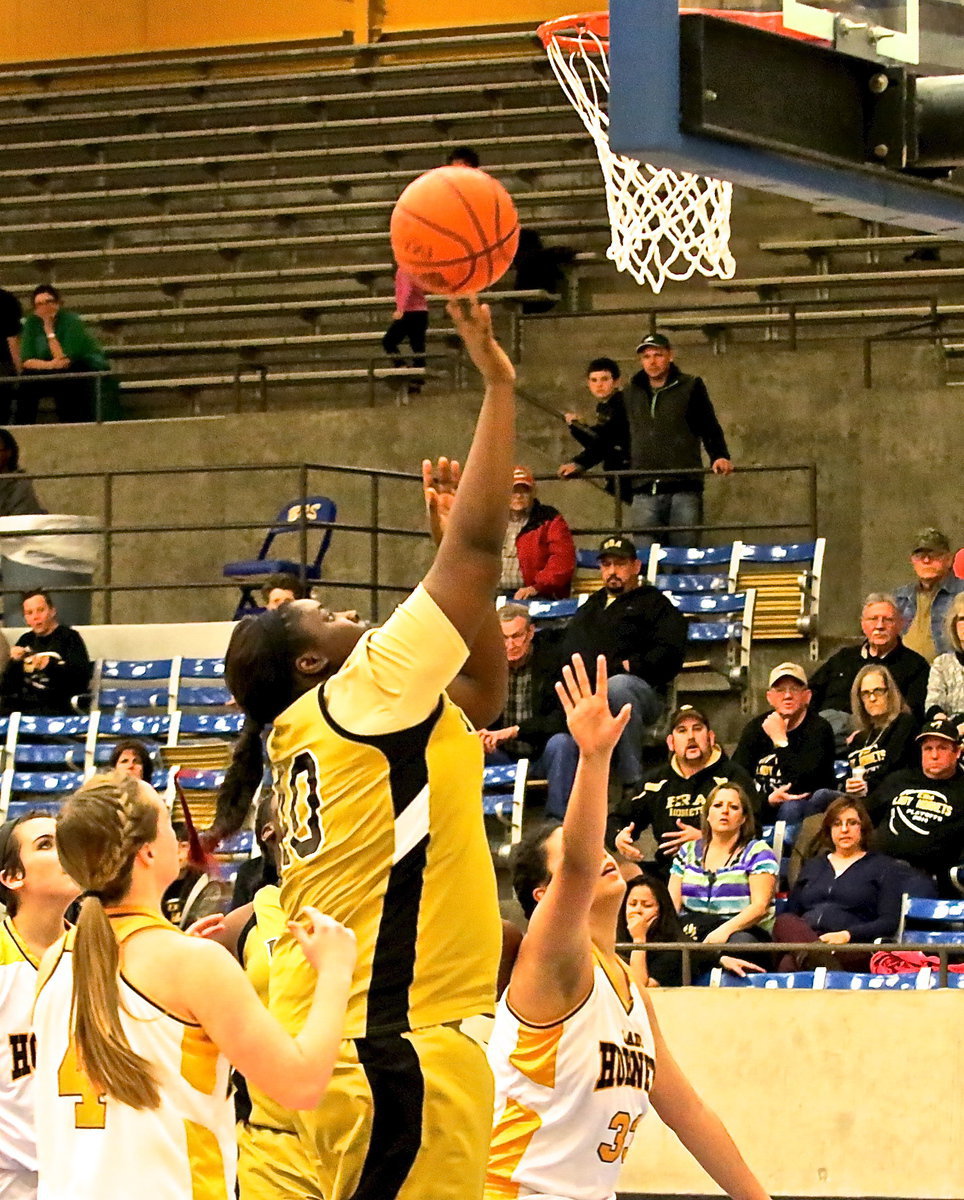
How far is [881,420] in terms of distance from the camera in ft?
43.8

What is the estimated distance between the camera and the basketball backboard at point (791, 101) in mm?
4727

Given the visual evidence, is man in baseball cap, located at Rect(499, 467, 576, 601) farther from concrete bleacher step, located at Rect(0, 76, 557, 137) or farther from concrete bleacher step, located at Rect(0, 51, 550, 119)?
concrete bleacher step, located at Rect(0, 51, 550, 119)

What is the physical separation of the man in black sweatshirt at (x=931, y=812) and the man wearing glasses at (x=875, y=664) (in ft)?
1.99

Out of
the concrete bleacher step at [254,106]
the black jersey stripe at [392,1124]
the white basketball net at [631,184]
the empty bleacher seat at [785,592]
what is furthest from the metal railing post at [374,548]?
the black jersey stripe at [392,1124]

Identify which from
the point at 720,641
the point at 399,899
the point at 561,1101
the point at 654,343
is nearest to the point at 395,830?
the point at 399,899

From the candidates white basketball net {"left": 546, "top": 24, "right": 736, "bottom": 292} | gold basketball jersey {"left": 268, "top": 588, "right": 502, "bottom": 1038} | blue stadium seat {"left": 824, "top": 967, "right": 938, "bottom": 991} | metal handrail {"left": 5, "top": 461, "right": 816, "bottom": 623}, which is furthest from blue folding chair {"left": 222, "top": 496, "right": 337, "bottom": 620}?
gold basketball jersey {"left": 268, "top": 588, "right": 502, "bottom": 1038}

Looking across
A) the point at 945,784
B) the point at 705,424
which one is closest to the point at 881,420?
the point at 705,424

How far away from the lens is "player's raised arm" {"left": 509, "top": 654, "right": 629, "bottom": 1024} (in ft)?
13.0

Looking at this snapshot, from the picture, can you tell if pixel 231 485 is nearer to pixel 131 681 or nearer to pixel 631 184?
pixel 131 681

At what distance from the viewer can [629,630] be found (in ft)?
36.2

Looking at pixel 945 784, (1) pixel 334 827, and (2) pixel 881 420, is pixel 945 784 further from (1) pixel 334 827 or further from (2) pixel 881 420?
(1) pixel 334 827

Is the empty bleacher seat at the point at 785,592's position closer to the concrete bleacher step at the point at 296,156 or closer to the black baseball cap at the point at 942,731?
the black baseball cap at the point at 942,731

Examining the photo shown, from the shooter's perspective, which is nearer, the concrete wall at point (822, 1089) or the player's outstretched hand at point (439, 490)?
the player's outstretched hand at point (439, 490)

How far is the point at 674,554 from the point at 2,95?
9.04 metres
